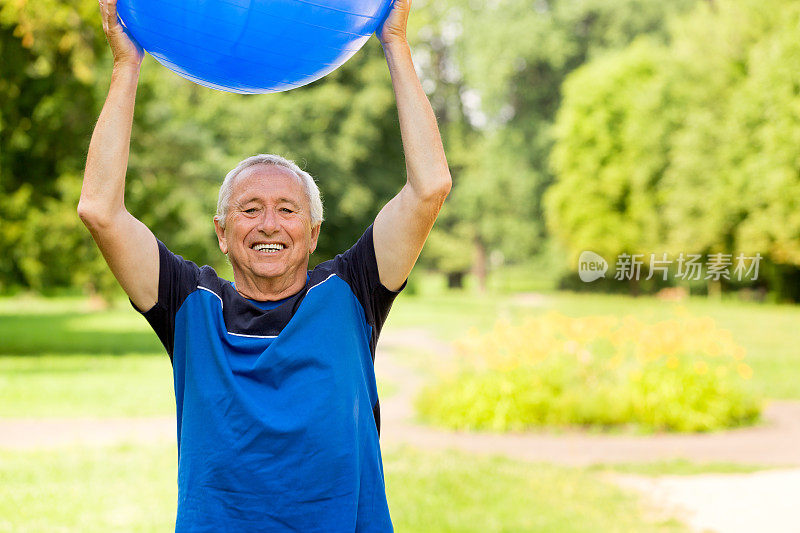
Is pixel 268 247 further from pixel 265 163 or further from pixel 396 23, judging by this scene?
pixel 396 23

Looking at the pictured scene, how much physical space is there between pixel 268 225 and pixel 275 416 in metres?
0.42

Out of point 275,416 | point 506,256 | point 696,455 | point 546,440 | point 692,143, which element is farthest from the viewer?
point 506,256

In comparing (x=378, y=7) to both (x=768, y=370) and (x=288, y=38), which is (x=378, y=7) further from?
(x=768, y=370)

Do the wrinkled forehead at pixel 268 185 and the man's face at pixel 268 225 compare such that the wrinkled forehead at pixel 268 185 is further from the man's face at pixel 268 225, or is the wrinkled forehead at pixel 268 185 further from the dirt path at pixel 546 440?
the dirt path at pixel 546 440

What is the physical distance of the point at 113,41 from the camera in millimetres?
1917

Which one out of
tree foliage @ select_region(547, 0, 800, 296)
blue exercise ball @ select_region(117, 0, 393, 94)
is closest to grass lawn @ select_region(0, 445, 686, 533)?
blue exercise ball @ select_region(117, 0, 393, 94)

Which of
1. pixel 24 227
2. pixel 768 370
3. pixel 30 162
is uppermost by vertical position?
pixel 30 162

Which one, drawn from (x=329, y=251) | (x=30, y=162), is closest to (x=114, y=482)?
(x=30, y=162)

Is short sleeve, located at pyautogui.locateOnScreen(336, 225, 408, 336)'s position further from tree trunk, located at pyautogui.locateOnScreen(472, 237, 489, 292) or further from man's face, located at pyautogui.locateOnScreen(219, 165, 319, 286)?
tree trunk, located at pyautogui.locateOnScreen(472, 237, 489, 292)

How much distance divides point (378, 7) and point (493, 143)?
124 ft

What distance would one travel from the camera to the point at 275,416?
1.79 metres

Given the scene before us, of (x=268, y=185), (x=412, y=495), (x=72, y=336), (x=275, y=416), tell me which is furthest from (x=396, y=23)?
(x=72, y=336)

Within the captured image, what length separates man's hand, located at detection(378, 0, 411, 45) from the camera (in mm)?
1979

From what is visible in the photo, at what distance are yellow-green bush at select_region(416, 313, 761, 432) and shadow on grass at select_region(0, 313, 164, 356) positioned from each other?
863 centimetres
